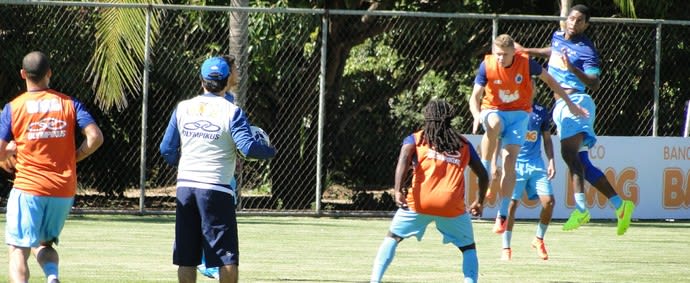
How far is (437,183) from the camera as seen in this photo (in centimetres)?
871

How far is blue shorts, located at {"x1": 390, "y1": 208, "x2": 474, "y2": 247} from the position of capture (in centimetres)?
886

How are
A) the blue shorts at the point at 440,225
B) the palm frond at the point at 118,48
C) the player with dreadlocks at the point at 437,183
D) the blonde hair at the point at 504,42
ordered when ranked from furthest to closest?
the palm frond at the point at 118,48 → the blonde hair at the point at 504,42 → the blue shorts at the point at 440,225 → the player with dreadlocks at the point at 437,183

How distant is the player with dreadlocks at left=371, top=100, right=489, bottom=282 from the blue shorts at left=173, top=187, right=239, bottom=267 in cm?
137

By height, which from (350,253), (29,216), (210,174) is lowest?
(350,253)

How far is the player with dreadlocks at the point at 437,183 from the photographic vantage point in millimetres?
8719

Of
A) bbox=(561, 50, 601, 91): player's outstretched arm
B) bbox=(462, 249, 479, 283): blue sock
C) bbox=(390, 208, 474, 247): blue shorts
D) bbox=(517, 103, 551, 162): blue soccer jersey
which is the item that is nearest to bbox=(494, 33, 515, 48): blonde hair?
bbox=(561, 50, 601, 91): player's outstretched arm

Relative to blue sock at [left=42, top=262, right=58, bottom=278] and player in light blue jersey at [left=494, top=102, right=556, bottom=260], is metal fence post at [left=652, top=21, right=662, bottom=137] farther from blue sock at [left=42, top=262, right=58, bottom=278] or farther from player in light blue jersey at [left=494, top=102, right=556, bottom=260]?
blue sock at [left=42, top=262, right=58, bottom=278]

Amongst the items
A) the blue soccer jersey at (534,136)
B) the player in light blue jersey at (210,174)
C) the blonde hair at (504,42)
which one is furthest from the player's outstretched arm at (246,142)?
the blue soccer jersey at (534,136)

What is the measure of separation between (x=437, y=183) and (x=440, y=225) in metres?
0.37

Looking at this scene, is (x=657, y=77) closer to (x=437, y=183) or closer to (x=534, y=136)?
(x=534, y=136)

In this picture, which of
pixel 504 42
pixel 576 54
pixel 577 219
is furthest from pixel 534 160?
pixel 504 42

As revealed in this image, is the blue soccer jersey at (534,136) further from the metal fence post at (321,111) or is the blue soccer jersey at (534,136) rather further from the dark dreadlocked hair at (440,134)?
the metal fence post at (321,111)

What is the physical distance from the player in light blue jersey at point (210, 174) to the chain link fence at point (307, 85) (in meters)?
9.38

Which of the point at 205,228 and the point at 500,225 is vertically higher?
the point at 205,228
